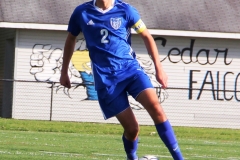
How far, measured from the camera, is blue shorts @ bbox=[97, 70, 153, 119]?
7727mm

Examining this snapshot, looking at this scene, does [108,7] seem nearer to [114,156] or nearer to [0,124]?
[114,156]

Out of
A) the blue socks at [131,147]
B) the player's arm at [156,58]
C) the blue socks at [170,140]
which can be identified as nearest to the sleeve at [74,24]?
the player's arm at [156,58]

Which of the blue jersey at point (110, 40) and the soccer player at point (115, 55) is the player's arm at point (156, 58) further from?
the blue jersey at point (110, 40)

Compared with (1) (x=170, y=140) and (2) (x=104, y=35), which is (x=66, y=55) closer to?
(2) (x=104, y=35)

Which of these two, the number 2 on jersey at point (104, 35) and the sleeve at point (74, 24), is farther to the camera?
the sleeve at point (74, 24)

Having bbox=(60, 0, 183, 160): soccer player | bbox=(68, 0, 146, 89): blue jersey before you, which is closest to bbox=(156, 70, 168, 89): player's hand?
bbox=(60, 0, 183, 160): soccer player

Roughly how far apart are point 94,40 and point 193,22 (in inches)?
744

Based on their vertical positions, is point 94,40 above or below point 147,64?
above

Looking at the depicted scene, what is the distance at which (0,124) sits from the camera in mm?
20438

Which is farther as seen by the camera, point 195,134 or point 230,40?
point 230,40

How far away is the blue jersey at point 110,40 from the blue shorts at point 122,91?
6 cm

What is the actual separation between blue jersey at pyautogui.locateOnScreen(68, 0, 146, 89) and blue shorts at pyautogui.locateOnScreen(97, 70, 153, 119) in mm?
64

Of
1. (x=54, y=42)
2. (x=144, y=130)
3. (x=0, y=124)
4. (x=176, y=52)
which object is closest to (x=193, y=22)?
(x=176, y=52)

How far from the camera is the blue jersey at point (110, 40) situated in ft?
25.4
